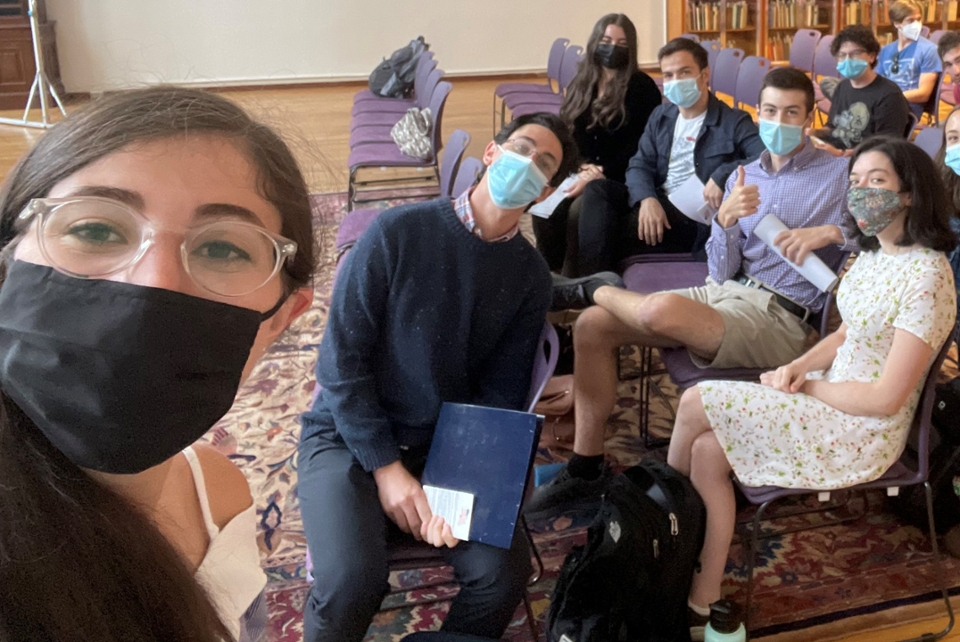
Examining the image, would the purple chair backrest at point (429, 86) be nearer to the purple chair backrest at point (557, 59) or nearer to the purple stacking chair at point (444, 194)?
the purple stacking chair at point (444, 194)

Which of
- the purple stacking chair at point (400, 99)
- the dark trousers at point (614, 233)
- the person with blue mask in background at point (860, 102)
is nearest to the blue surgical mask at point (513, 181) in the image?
the dark trousers at point (614, 233)

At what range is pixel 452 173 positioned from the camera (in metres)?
3.29

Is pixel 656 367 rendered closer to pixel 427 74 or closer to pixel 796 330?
pixel 796 330

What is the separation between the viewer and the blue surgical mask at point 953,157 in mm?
2334

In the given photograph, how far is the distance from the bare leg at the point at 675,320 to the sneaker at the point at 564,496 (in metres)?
0.47

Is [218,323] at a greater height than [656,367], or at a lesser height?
greater

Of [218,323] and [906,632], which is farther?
[906,632]

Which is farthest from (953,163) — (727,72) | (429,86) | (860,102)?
(727,72)

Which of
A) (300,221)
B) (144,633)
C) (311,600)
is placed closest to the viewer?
(144,633)

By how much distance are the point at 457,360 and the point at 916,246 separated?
3.71 feet

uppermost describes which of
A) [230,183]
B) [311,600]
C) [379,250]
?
[230,183]

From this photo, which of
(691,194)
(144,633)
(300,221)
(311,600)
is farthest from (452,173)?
(144,633)

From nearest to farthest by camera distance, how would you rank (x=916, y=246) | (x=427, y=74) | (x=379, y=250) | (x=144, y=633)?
(x=144, y=633) → (x=379, y=250) → (x=916, y=246) → (x=427, y=74)

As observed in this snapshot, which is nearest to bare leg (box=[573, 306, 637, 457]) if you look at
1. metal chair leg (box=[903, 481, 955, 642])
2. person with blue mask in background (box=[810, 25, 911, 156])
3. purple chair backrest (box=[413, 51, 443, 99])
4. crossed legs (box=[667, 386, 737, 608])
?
crossed legs (box=[667, 386, 737, 608])
